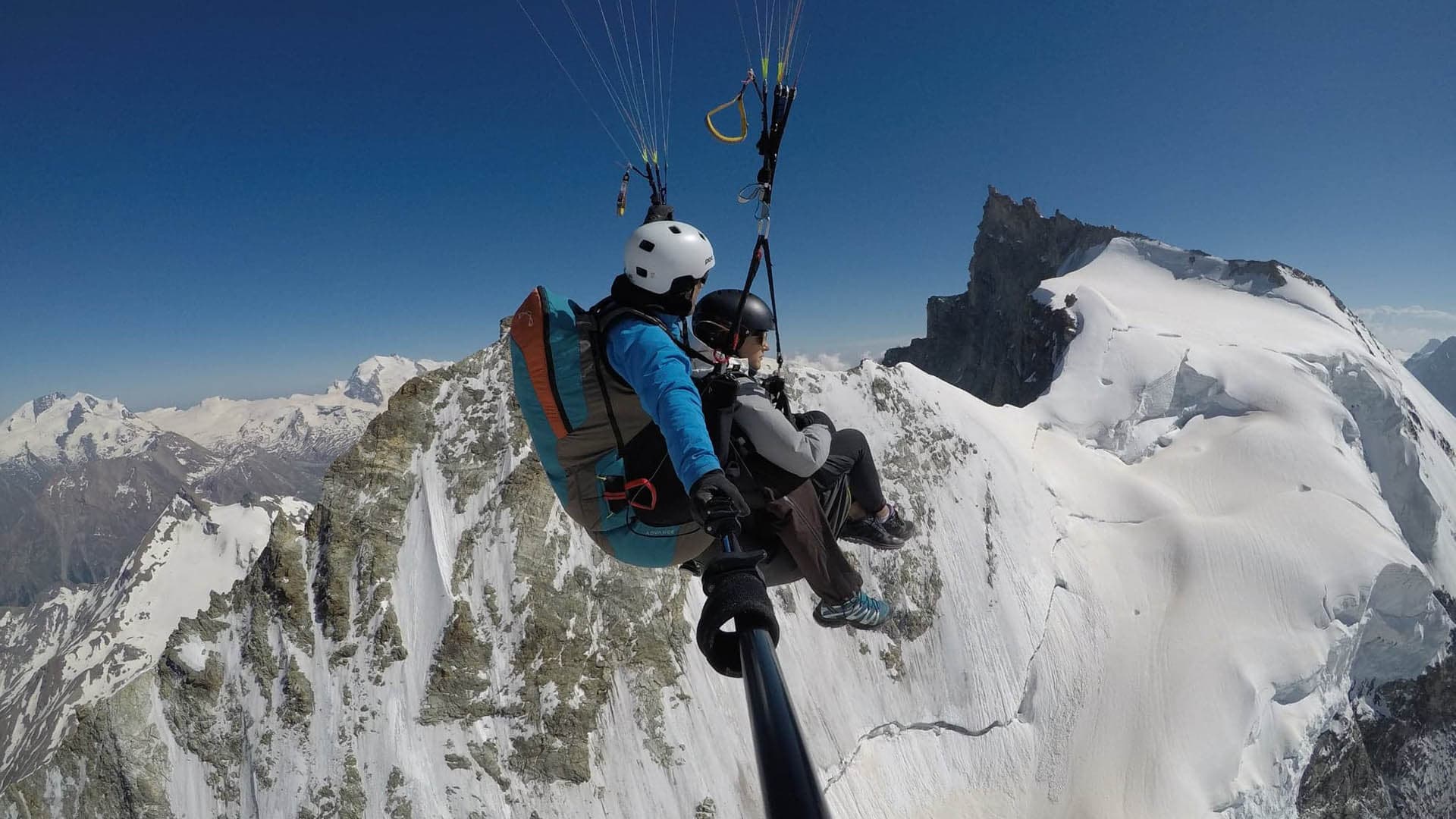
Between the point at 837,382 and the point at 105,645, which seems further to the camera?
the point at 105,645

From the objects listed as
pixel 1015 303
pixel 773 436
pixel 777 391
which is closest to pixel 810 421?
pixel 777 391

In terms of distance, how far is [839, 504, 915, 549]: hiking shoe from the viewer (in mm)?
8273

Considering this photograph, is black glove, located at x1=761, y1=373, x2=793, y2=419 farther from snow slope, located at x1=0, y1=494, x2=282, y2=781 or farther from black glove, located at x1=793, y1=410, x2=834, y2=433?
snow slope, located at x1=0, y1=494, x2=282, y2=781

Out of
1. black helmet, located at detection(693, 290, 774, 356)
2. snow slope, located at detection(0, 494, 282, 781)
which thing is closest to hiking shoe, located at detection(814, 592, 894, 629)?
black helmet, located at detection(693, 290, 774, 356)

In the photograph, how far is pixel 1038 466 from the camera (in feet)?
154

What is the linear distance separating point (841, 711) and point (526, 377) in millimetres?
35991

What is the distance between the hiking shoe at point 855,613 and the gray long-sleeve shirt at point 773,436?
1.99 meters

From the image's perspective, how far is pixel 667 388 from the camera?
4887 mm

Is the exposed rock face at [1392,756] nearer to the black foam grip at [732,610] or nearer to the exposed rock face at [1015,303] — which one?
the exposed rock face at [1015,303]

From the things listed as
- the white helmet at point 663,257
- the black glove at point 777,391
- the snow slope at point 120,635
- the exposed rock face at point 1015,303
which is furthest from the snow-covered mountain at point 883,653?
the snow slope at point 120,635

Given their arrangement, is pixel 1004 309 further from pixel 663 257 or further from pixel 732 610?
pixel 732 610

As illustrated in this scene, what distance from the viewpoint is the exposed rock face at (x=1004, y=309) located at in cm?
7981

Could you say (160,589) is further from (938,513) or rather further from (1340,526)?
(1340,526)

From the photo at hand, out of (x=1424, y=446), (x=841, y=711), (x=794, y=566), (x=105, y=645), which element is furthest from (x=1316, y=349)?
(x=105, y=645)
